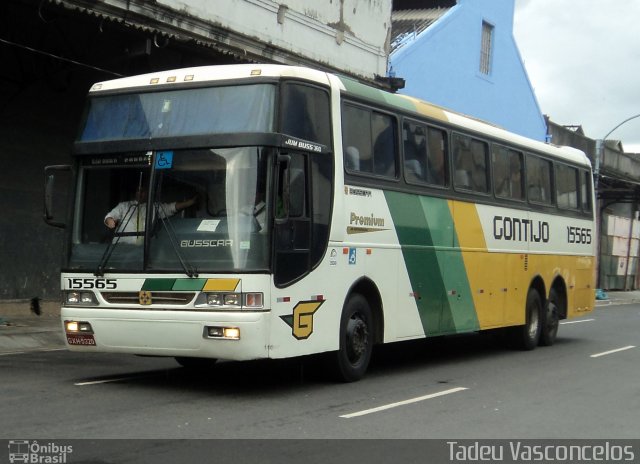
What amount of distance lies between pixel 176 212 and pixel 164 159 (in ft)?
1.89

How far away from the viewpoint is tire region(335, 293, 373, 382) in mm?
9711

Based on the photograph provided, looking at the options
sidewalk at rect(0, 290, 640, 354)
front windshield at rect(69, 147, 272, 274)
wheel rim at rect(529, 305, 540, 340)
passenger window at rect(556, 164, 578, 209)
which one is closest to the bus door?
front windshield at rect(69, 147, 272, 274)

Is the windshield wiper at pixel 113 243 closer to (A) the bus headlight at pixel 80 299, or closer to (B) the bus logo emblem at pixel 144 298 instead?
(A) the bus headlight at pixel 80 299

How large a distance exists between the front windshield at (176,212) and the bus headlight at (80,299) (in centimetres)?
28

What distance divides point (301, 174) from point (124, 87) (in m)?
2.23

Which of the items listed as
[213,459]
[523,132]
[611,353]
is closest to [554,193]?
[611,353]

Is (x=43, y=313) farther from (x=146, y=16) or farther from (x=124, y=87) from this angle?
(x=124, y=87)

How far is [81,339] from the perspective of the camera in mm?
9070

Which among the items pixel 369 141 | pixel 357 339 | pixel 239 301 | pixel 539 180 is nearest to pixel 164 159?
pixel 239 301

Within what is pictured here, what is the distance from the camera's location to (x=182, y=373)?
10.6 m

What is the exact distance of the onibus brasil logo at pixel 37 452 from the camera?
603 cm

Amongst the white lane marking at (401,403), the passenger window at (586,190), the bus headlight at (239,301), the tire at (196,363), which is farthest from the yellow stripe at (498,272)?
the bus headlight at (239,301)

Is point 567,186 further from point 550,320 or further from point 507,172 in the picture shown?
point 507,172

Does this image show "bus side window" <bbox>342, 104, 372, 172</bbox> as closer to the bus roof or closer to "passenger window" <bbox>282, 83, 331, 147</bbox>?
the bus roof
